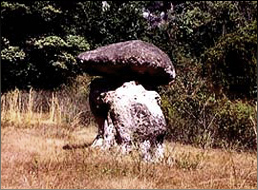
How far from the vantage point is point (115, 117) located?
5.58 meters

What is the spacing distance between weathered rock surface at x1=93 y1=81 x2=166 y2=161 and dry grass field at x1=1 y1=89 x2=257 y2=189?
172mm

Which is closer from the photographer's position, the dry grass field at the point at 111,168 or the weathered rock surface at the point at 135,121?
the dry grass field at the point at 111,168

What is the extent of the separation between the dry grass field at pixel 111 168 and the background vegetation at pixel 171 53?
921mm

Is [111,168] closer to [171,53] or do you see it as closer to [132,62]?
[132,62]

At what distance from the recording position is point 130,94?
18.4 feet

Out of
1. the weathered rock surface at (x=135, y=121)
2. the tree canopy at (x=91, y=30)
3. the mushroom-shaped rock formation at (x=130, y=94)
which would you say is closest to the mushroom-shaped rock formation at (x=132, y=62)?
the mushroom-shaped rock formation at (x=130, y=94)

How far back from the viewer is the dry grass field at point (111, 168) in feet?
14.0

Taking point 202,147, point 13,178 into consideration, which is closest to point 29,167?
point 13,178

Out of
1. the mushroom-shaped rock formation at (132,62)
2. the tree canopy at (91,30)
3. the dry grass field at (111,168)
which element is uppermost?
the tree canopy at (91,30)

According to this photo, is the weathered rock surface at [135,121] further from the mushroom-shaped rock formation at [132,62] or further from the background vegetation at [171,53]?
the background vegetation at [171,53]

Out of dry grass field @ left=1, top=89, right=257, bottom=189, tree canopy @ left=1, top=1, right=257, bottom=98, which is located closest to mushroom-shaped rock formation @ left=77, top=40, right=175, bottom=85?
dry grass field @ left=1, top=89, right=257, bottom=189

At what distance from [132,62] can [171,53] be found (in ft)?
12.5

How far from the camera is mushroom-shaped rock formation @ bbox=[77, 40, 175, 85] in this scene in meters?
5.55

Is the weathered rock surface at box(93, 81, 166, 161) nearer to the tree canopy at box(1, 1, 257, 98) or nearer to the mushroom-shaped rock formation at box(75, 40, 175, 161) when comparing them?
the mushroom-shaped rock formation at box(75, 40, 175, 161)
